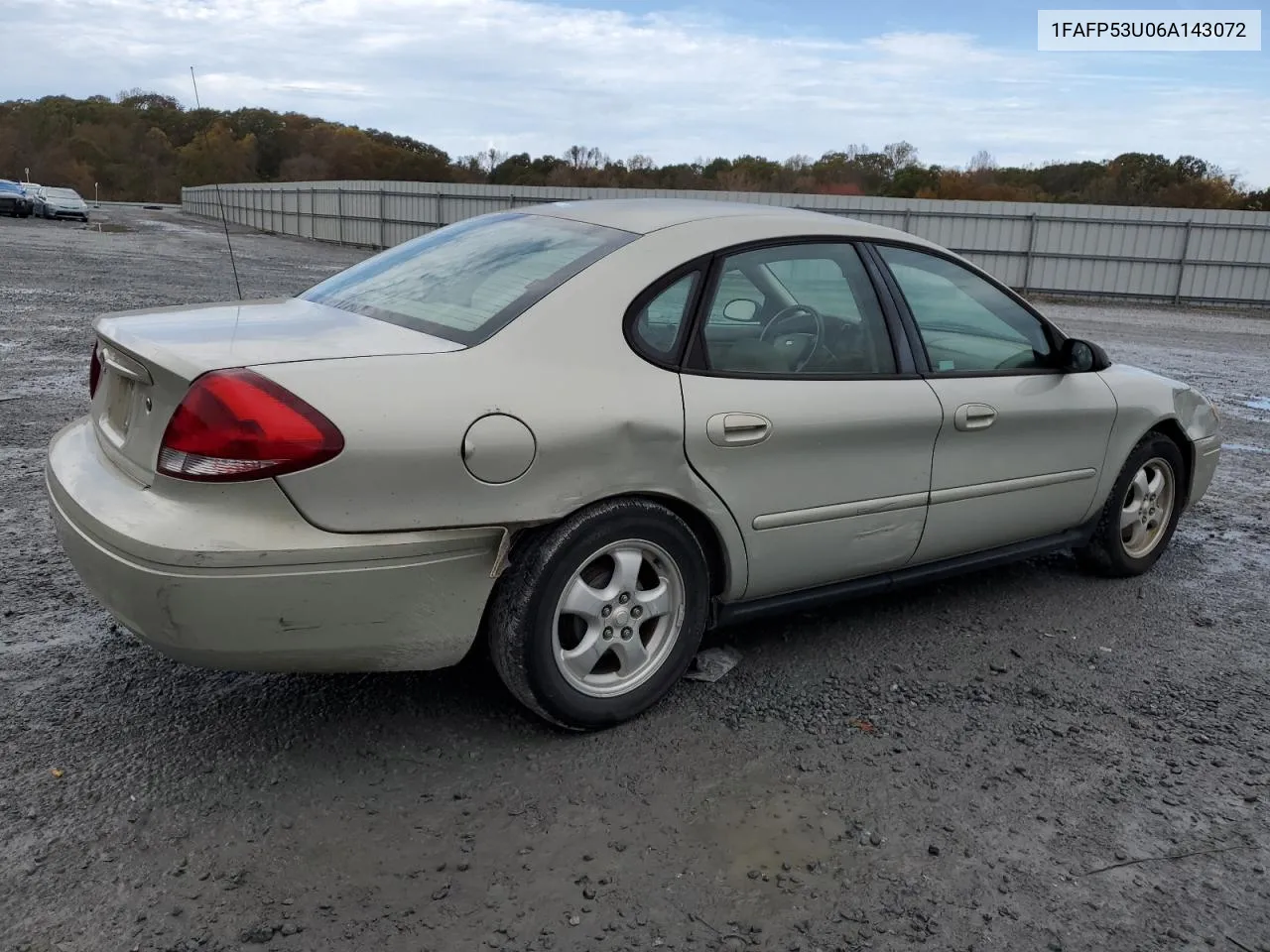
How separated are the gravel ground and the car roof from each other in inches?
57.7

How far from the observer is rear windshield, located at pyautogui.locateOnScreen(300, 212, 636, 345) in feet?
9.91

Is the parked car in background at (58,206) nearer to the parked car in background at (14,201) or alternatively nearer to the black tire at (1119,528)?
the parked car in background at (14,201)

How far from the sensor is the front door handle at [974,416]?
12.1 feet

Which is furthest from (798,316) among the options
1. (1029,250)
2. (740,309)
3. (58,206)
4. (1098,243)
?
(58,206)

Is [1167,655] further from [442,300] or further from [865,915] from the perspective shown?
[442,300]

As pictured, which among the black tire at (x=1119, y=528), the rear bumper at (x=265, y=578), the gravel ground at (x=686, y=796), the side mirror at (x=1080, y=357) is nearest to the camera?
the gravel ground at (x=686, y=796)

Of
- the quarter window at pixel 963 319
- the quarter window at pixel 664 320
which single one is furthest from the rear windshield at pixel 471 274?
the quarter window at pixel 963 319

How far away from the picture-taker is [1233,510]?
588 centimetres

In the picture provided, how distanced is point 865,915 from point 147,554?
183 centimetres

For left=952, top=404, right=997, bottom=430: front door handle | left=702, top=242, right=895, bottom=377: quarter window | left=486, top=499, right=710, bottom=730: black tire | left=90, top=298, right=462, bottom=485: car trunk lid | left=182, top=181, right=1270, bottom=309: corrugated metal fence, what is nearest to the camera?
left=90, top=298, right=462, bottom=485: car trunk lid

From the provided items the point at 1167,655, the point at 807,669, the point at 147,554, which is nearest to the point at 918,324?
the point at 807,669

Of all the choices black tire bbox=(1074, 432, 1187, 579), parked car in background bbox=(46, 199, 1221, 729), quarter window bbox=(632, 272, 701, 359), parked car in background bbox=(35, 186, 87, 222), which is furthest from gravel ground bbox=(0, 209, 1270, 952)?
parked car in background bbox=(35, 186, 87, 222)

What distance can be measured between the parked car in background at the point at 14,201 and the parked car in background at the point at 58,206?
50 cm

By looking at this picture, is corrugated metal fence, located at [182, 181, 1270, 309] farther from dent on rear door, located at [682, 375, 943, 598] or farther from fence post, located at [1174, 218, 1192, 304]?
dent on rear door, located at [682, 375, 943, 598]
